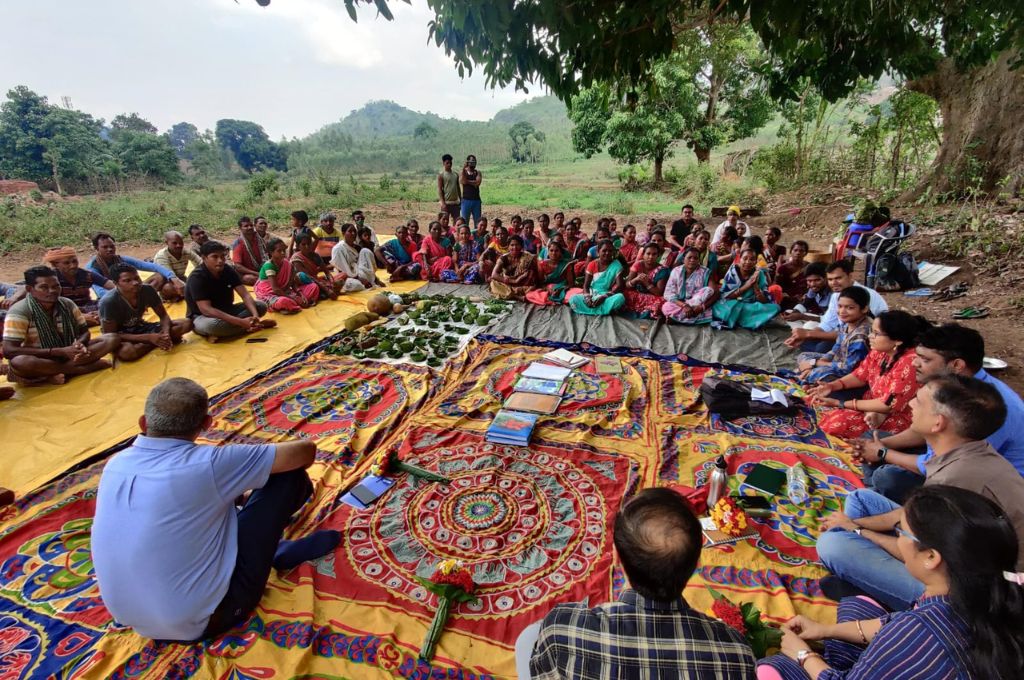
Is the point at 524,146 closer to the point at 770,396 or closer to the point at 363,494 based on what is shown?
the point at 770,396

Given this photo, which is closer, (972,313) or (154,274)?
(972,313)

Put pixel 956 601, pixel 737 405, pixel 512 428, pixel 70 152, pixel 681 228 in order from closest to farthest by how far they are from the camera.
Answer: pixel 956 601
pixel 512 428
pixel 737 405
pixel 681 228
pixel 70 152

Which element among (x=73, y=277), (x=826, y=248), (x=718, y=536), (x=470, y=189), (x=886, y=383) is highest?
(x=470, y=189)

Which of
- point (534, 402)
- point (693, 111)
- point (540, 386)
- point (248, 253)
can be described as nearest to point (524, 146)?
point (693, 111)

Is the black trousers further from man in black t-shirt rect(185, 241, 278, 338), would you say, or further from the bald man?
the bald man

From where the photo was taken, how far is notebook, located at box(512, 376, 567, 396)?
14.1ft

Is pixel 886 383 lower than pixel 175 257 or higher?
lower

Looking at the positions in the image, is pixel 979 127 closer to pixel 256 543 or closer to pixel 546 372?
pixel 546 372

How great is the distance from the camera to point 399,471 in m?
3.34

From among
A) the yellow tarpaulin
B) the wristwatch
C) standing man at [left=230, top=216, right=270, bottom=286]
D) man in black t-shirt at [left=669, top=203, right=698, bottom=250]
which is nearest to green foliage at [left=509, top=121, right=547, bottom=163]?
man in black t-shirt at [left=669, top=203, right=698, bottom=250]

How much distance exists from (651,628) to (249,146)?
1728 inches

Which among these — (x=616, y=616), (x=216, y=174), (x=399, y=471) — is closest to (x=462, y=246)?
(x=399, y=471)

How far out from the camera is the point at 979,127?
9.05m

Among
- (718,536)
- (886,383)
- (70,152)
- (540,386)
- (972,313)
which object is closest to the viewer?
(718,536)
